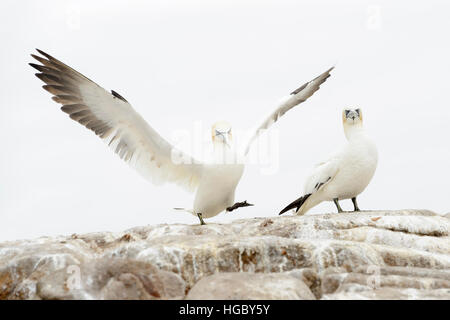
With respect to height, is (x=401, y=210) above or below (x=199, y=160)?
below

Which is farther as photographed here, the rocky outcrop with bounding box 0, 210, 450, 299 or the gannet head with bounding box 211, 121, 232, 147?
the gannet head with bounding box 211, 121, 232, 147

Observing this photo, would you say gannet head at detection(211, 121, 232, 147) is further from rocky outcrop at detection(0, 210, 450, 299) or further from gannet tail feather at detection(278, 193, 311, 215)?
rocky outcrop at detection(0, 210, 450, 299)

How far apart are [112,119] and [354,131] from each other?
4.41 m

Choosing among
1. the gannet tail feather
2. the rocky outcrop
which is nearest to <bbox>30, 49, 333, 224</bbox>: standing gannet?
the gannet tail feather

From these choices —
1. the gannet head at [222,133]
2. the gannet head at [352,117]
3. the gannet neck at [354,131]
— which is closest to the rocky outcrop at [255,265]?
the gannet head at [222,133]

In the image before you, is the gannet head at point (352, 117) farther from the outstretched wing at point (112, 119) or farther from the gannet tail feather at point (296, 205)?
the outstretched wing at point (112, 119)

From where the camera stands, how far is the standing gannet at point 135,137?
10328mm

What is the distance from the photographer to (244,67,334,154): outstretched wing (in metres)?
12.3

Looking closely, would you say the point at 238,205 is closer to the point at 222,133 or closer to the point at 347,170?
the point at 222,133
